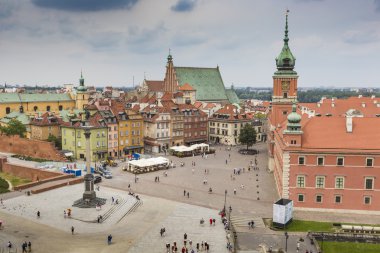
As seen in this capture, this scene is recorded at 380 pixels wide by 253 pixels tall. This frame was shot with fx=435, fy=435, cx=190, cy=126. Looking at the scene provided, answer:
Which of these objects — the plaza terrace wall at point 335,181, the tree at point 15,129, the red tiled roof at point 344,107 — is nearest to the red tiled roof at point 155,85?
the tree at point 15,129

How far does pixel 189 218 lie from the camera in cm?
4928

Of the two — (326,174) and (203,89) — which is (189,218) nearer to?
(326,174)

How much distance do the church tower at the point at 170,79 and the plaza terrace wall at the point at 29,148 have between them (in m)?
52.4

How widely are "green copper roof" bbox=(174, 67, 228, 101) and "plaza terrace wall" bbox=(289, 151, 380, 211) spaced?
78679 millimetres

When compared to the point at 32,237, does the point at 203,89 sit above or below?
above

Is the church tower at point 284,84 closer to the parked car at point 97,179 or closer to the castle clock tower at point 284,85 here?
the castle clock tower at point 284,85

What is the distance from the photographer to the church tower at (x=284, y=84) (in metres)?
76.1

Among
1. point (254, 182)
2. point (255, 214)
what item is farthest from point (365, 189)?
point (254, 182)

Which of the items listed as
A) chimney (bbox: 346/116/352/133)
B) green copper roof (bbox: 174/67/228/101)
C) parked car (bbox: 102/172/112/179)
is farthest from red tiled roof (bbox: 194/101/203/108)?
chimney (bbox: 346/116/352/133)

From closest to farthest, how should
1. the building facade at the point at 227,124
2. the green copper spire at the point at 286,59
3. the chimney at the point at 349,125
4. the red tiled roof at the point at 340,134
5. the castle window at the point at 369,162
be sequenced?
the castle window at the point at 369,162
the red tiled roof at the point at 340,134
the chimney at the point at 349,125
the green copper spire at the point at 286,59
the building facade at the point at 227,124

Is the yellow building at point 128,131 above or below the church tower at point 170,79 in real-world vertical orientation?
below

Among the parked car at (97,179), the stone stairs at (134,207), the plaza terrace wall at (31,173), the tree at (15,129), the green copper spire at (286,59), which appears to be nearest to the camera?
the stone stairs at (134,207)

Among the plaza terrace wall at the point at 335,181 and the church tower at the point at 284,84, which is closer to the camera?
the plaza terrace wall at the point at 335,181

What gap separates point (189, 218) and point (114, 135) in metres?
41.0
